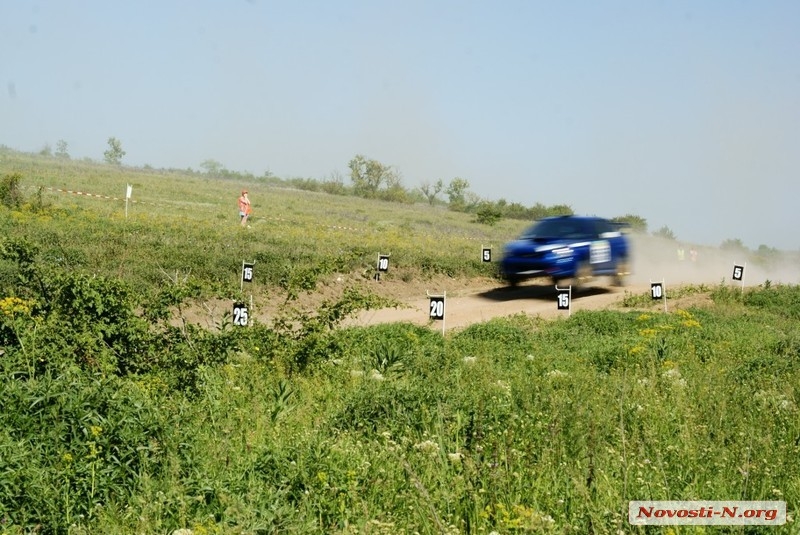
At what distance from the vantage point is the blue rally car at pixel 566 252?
2133cm

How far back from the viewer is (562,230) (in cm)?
2188

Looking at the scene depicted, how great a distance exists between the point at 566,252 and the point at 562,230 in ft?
2.53

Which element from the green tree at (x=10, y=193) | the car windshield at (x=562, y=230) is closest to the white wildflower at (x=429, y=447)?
the car windshield at (x=562, y=230)

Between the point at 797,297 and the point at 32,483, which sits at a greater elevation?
the point at 797,297

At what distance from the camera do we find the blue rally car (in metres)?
21.3

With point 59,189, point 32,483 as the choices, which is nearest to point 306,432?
point 32,483

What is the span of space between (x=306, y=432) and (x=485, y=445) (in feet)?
4.84

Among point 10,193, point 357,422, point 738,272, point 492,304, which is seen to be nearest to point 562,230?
point 492,304

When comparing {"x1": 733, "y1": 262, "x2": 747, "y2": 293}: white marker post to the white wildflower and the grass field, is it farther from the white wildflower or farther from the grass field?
the white wildflower

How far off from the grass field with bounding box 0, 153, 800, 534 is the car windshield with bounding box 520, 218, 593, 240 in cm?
725

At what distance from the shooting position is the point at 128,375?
9148 millimetres

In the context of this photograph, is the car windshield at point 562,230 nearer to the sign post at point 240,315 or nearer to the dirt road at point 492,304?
the dirt road at point 492,304

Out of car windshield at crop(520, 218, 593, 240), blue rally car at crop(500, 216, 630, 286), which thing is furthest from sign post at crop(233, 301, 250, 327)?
car windshield at crop(520, 218, 593, 240)

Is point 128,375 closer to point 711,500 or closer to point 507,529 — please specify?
point 507,529
